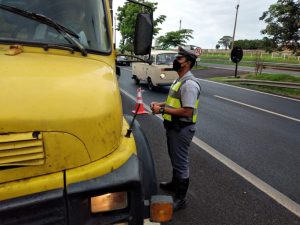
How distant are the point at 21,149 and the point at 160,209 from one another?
0.99 m

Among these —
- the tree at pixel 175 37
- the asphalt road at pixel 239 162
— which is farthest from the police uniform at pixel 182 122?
the tree at pixel 175 37

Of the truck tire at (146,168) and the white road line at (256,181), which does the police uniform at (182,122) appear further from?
the white road line at (256,181)

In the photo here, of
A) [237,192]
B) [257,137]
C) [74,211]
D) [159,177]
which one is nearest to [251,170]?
[237,192]

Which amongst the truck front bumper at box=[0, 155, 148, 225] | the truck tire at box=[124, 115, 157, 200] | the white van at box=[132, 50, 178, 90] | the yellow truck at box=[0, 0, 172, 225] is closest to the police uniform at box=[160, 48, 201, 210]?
the truck tire at box=[124, 115, 157, 200]

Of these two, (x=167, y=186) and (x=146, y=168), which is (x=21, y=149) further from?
(x=167, y=186)

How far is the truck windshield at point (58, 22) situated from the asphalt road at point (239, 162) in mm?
2179

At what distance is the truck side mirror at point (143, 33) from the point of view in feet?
11.7

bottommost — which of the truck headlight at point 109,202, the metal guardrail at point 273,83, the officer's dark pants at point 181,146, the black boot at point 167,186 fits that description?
the metal guardrail at point 273,83

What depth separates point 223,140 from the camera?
24.0 feet

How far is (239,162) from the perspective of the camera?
19.3 ft

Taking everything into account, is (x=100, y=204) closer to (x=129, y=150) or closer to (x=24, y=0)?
(x=129, y=150)

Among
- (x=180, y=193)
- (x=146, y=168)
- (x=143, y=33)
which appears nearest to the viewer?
(x=146, y=168)

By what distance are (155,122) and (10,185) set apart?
716cm

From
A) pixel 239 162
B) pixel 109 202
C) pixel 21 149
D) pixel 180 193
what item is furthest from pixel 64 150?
pixel 239 162
